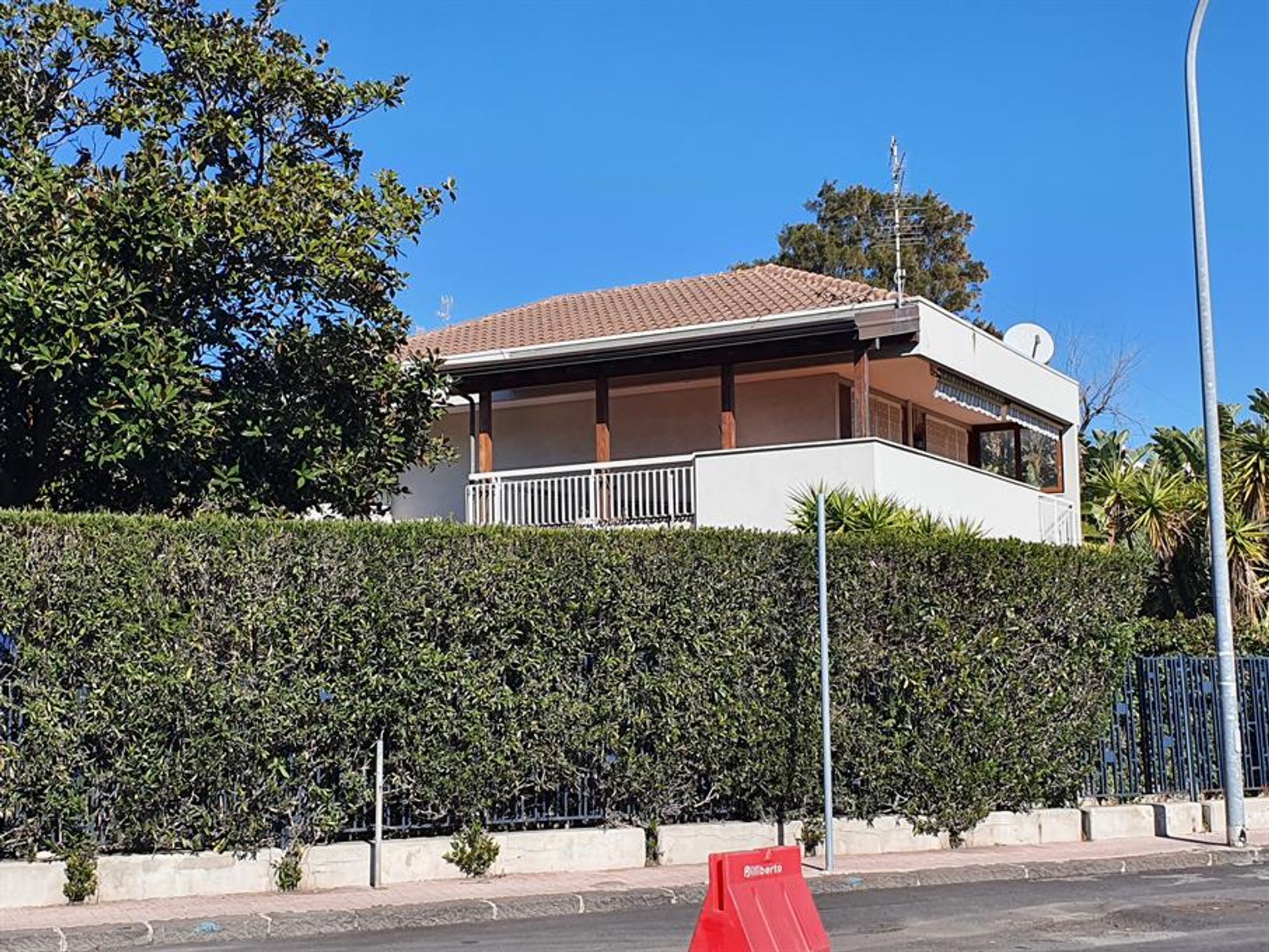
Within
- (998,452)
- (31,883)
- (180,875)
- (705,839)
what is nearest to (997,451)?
(998,452)

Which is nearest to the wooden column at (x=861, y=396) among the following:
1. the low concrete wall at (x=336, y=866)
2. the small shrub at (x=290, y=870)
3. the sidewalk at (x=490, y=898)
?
the sidewalk at (x=490, y=898)

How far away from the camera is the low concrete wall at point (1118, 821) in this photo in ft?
53.0

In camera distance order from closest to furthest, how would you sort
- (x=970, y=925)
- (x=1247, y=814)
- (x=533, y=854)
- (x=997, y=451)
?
1. (x=970, y=925)
2. (x=533, y=854)
3. (x=1247, y=814)
4. (x=997, y=451)

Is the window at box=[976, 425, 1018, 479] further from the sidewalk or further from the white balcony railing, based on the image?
the sidewalk

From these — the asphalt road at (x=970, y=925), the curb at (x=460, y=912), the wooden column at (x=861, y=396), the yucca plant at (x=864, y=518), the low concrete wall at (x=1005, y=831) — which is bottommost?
the asphalt road at (x=970, y=925)

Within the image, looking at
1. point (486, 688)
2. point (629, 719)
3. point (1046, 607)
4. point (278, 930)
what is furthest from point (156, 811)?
point (1046, 607)

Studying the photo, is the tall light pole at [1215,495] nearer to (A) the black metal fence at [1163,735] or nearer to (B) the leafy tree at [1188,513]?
(A) the black metal fence at [1163,735]

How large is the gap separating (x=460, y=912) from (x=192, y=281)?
252 inches

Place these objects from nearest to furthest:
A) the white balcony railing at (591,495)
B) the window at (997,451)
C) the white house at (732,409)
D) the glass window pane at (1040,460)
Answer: the white house at (732,409) < the white balcony railing at (591,495) < the window at (997,451) < the glass window pane at (1040,460)

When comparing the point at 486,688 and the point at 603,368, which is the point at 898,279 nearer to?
the point at 603,368

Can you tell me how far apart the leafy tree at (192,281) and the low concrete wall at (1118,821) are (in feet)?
26.3

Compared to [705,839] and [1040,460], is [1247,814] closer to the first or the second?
[705,839]

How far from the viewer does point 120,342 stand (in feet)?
45.2

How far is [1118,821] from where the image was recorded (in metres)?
16.4
